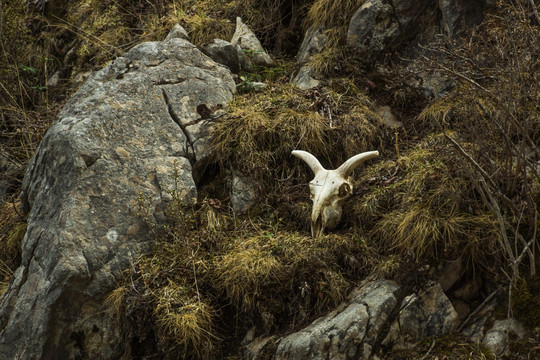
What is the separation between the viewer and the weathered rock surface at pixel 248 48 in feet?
26.7

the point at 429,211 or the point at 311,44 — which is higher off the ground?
the point at 311,44

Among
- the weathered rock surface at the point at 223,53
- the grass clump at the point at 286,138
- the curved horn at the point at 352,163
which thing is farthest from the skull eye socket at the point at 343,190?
the weathered rock surface at the point at 223,53

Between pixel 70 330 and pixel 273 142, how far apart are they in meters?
2.75

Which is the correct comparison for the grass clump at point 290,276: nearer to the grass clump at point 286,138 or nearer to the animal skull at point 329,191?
the animal skull at point 329,191

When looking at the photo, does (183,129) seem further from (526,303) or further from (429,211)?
(526,303)

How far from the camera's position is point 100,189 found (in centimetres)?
620

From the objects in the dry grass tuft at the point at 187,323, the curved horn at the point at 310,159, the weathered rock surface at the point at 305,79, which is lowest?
the dry grass tuft at the point at 187,323

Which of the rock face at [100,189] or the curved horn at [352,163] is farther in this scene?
the curved horn at [352,163]

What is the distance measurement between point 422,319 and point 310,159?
195 centimetres

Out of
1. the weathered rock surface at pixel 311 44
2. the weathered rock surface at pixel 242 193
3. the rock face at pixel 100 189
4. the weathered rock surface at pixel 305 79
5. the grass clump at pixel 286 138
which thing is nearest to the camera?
the rock face at pixel 100 189

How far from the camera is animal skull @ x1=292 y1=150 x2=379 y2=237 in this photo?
598 cm

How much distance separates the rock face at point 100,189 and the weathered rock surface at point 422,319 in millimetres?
2423

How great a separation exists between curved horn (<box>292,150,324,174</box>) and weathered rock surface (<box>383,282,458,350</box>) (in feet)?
5.31

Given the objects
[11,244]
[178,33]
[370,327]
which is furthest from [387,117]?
[11,244]
